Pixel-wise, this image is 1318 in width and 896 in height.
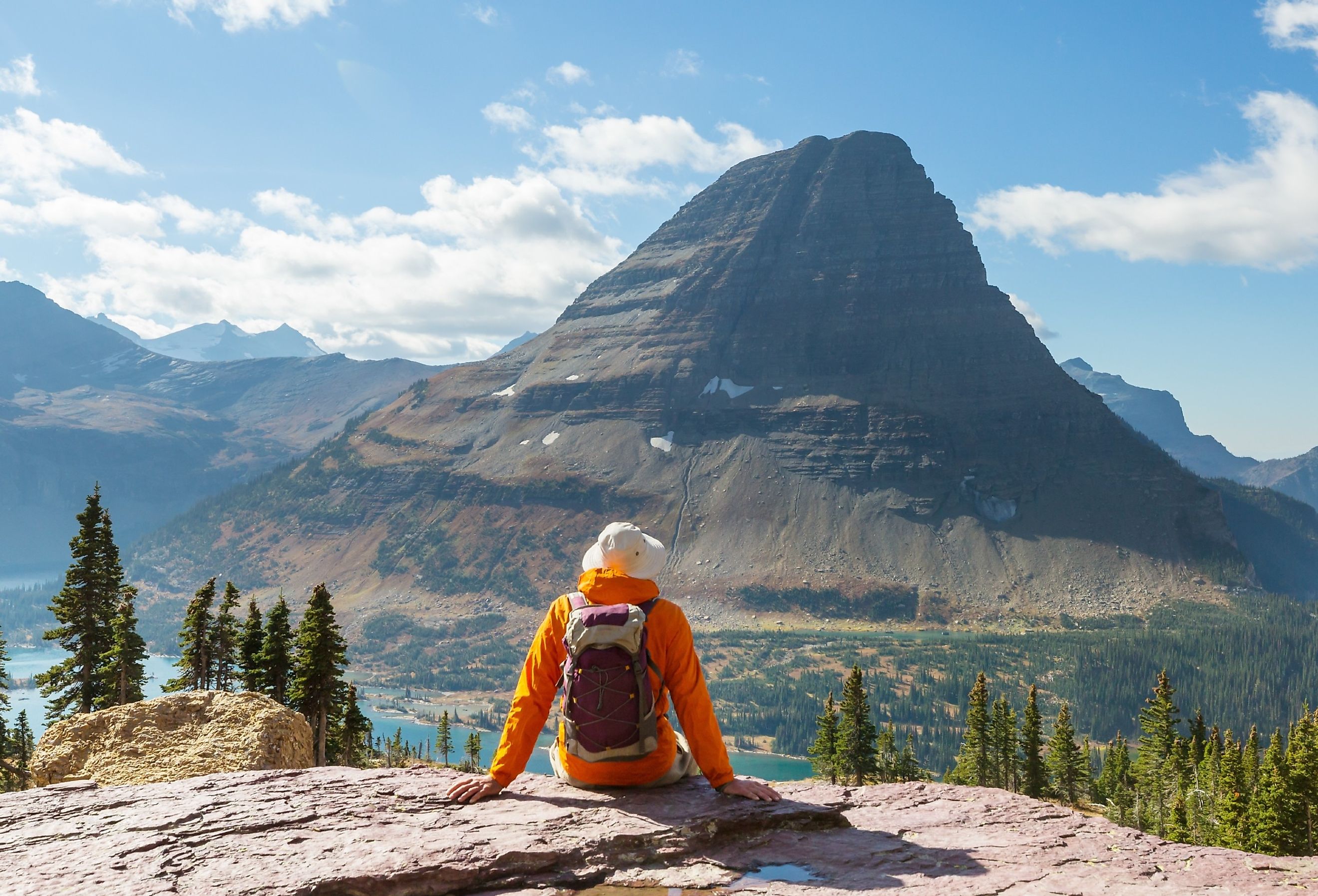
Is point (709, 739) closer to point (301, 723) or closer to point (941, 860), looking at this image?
point (941, 860)

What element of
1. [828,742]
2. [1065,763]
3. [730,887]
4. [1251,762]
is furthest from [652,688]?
[1065,763]

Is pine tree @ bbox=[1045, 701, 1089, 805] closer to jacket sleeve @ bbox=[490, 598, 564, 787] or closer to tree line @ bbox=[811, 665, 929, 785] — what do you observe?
tree line @ bbox=[811, 665, 929, 785]

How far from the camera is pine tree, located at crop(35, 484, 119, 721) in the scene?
3875 cm

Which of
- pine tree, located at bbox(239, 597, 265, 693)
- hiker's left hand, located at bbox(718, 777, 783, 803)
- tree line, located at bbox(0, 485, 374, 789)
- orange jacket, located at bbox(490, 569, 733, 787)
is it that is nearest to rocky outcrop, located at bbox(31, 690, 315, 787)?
orange jacket, located at bbox(490, 569, 733, 787)

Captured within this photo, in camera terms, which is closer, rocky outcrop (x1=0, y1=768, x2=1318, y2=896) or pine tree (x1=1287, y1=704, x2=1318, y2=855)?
rocky outcrop (x1=0, y1=768, x2=1318, y2=896)

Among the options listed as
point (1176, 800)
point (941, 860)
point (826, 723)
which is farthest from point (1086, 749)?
point (941, 860)

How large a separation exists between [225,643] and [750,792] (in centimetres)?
4378

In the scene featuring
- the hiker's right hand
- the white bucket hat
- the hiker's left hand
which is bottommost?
the hiker's right hand

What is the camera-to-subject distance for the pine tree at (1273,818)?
43.7m

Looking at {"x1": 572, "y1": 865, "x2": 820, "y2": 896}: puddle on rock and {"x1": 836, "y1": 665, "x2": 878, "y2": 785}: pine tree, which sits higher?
{"x1": 572, "y1": 865, "x2": 820, "y2": 896}: puddle on rock

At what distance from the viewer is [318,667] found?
127 feet

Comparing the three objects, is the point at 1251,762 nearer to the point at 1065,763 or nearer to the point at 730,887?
the point at 1065,763

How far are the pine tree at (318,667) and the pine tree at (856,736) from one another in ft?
128

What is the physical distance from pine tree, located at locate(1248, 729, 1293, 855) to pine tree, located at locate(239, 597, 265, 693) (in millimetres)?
49709
